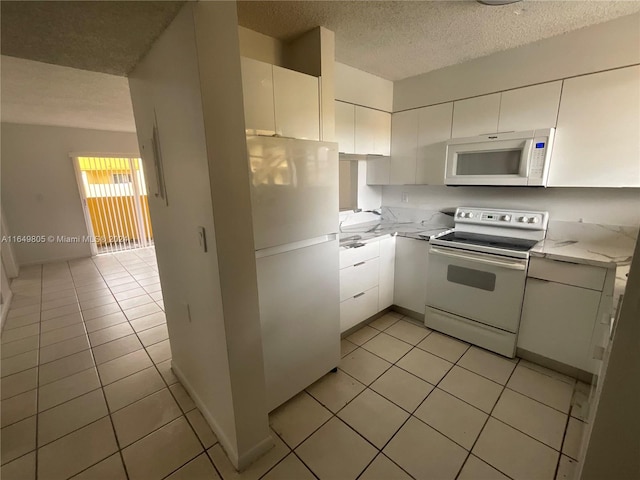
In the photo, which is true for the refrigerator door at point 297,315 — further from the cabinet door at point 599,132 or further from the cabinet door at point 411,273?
the cabinet door at point 599,132

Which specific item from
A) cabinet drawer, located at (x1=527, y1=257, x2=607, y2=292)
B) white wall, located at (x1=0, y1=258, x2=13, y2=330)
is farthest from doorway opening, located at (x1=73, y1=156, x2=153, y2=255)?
cabinet drawer, located at (x1=527, y1=257, x2=607, y2=292)

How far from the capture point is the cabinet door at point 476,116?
2342 mm

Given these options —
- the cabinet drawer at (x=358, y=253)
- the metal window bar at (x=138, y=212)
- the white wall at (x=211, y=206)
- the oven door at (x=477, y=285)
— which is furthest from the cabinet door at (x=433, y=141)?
the metal window bar at (x=138, y=212)

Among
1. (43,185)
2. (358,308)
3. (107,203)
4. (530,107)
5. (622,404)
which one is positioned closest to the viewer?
(622,404)

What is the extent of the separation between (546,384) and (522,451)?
686mm

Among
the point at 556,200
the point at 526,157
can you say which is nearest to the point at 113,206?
the point at 526,157

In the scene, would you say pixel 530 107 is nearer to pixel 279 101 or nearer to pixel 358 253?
pixel 358 253

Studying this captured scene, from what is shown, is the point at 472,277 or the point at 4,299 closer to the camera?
the point at 472,277

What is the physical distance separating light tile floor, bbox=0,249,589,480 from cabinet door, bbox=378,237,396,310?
0.27 m

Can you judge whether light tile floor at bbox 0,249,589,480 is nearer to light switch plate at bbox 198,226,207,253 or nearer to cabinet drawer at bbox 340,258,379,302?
cabinet drawer at bbox 340,258,379,302

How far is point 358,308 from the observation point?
251cm

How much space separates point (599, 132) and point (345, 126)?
179cm

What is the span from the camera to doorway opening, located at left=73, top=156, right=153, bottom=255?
5.29m

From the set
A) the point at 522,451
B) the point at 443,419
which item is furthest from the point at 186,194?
the point at 522,451
